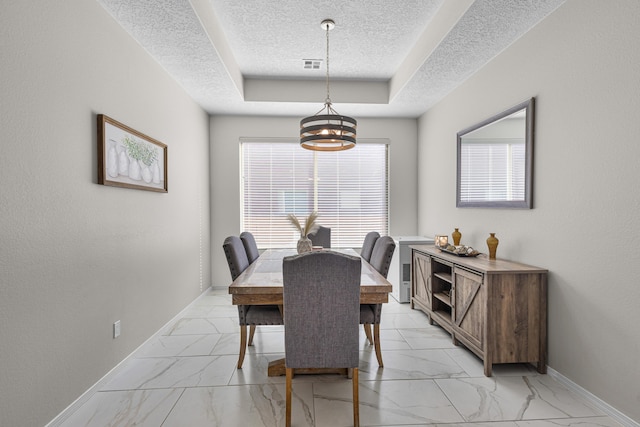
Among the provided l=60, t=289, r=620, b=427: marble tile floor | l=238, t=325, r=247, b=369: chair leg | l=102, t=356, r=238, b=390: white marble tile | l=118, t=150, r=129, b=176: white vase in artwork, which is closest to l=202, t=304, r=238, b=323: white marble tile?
l=60, t=289, r=620, b=427: marble tile floor

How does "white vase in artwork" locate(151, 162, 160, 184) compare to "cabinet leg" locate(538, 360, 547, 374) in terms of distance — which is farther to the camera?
"white vase in artwork" locate(151, 162, 160, 184)

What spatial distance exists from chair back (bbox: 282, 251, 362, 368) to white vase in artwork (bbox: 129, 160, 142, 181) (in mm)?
1677

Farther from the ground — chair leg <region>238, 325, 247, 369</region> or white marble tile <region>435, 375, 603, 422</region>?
chair leg <region>238, 325, 247, 369</region>

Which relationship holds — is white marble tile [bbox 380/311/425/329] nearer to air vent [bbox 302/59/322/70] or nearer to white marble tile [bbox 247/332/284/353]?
white marble tile [bbox 247/332/284/353]

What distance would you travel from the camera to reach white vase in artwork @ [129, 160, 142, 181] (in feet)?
8.26

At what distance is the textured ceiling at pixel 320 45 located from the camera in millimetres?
2346

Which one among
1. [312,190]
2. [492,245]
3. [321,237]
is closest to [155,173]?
[321,237]

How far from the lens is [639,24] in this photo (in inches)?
66.2

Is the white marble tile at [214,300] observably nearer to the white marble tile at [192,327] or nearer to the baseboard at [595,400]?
the white marble tile at [192,327]

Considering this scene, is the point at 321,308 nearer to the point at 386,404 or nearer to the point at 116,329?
the point at 386,404

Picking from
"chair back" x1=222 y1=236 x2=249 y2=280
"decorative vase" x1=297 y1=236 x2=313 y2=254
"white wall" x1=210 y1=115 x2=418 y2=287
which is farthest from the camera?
"white wall" x1=210 y1=115 x2=418 y2=287

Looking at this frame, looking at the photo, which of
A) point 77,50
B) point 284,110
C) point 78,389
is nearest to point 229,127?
point 284,110

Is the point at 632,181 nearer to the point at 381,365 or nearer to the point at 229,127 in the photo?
the point at 381,365

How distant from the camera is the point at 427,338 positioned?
2.98m
